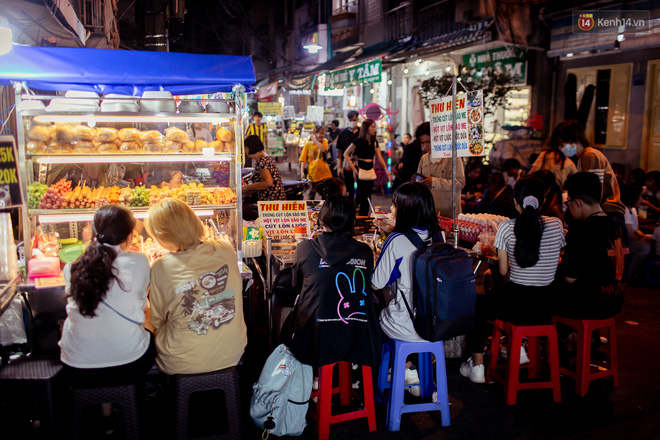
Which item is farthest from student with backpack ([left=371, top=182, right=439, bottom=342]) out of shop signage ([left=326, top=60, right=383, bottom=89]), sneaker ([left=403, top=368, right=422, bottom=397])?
shop signage ([left=326, top=60, right=383, bottom=89])

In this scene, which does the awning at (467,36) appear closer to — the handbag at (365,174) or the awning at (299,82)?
the handbag at (365,174)

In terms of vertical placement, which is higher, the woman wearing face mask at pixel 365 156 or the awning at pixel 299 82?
the awning at pixel 299 82

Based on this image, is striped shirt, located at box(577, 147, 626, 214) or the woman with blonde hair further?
striped shirt, located at box(577, 147, 626, 214)

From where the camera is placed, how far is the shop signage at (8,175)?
12.4ft

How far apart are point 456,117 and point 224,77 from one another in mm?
2313

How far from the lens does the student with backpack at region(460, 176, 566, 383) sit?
13.5ft

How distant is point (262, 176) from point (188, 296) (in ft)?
12.5

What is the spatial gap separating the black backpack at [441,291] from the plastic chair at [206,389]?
1.34 meters

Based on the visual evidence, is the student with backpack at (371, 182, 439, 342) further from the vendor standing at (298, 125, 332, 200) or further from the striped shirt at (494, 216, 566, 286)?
the vendor standing at (298, 125, 332, 200)

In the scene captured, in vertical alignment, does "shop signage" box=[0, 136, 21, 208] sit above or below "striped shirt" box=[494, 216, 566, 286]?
above

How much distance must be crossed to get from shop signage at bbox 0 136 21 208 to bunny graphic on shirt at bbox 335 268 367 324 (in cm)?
246

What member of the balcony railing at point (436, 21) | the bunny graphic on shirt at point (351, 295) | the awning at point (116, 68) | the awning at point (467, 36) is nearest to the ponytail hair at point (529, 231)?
the bunny graphic on shirt at point (351, 295)

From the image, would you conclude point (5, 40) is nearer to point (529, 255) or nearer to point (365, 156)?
point (529, 255)

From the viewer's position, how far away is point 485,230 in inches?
218
